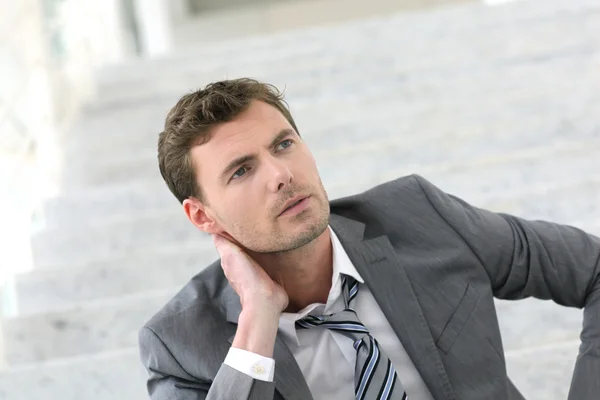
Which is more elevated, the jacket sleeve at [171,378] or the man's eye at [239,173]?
the man's eye at [239,173]

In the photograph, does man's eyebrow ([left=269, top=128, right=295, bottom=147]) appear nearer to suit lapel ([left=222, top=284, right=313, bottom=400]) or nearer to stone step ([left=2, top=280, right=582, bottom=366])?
suit lapel ([left=222, top=284, right=313, bottom=400])

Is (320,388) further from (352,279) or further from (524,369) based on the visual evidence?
(524,369)

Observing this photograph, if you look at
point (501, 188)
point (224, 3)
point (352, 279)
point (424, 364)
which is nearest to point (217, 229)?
point (352, 279)

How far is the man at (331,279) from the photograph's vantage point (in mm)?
1397

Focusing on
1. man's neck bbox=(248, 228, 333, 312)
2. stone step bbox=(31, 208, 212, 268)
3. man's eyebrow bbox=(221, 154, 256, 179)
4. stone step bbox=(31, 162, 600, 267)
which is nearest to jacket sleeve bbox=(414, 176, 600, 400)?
man's neck bbox=(248, 228, 333, 312)

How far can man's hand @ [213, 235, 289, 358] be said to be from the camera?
4.43 ft

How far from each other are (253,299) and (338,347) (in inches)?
8.6

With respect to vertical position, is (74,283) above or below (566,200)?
below

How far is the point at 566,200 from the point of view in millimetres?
2475

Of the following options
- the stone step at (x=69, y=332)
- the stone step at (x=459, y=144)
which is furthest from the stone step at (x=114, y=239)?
the stone step at (x=459, y=144)

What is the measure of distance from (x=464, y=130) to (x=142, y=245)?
1.50m

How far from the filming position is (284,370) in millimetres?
1396

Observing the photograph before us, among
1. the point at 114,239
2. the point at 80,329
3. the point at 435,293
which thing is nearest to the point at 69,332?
the point at 80,329

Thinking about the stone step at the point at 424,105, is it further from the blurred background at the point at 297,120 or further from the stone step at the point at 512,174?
the stone step at the point at 512,174
